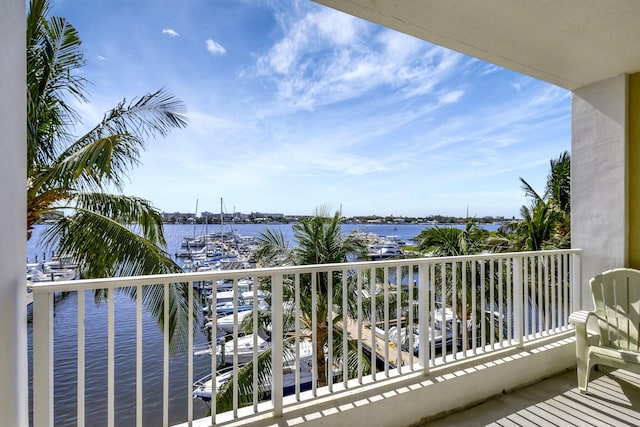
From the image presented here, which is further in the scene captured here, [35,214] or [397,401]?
[35,214]

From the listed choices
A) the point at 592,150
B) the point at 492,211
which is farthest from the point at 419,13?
the point at 492,211

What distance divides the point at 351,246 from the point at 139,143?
14.4ft

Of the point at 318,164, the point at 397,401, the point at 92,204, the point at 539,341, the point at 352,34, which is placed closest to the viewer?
the point at 397,401

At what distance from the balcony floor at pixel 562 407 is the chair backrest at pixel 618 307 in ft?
1.19

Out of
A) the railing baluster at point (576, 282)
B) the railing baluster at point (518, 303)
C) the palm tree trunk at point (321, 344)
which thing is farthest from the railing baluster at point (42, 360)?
the palm tree trunk at point (321, 344)

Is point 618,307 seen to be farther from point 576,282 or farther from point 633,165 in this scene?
point 633,165

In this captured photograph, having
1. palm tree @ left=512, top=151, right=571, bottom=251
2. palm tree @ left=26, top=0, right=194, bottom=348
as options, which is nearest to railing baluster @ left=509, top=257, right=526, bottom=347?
palm tree @ left=26, top=0, right=194, bottom=348

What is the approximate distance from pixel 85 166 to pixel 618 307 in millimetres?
5263

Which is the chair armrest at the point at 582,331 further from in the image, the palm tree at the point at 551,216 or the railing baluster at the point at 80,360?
the palm tree at the point at 551,216

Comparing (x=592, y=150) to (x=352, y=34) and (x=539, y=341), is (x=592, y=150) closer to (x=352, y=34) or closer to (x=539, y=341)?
(x=539, y=341)

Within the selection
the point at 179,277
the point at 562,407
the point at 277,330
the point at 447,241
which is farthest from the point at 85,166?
the point at 447,241

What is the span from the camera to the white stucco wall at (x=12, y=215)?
47.4 inches

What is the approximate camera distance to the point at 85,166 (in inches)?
140

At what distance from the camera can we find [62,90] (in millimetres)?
4895
